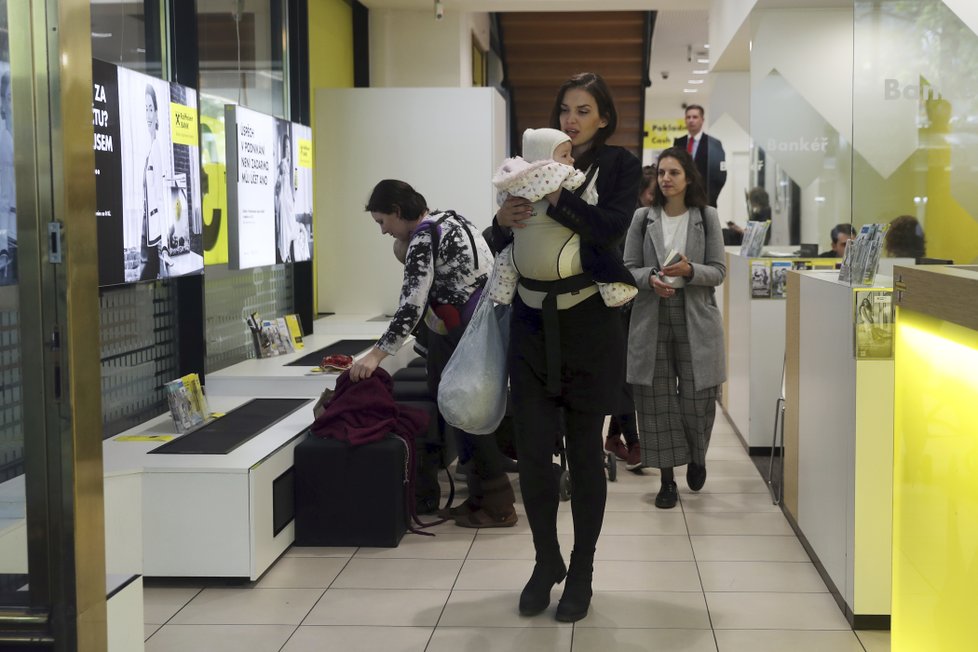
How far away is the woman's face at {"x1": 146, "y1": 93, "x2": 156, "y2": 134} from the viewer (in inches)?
165

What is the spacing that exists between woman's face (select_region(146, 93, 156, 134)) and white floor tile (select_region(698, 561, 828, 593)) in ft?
8.69

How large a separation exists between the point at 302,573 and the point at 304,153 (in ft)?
10.9

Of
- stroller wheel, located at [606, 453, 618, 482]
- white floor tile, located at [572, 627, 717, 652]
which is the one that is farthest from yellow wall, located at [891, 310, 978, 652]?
stroller wheel, located at [606, 453, 618, 482]

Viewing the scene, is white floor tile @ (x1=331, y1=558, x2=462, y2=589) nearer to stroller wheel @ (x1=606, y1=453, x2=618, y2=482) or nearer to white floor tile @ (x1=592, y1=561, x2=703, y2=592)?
white floor tile @ (x1=592, y1=561, x2=703, y2=592)

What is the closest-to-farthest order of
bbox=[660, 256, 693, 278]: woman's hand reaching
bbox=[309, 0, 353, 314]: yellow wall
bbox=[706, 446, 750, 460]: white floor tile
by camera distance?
bbox=[660, 256, 693, 278]: woman's hand reaching, bbox=[706, 446, 750, 460]: white floor tile, bbox=[309, 0, 353, 314]: yellow wall

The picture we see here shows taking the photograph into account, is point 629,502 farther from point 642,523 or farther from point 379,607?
point 379,607

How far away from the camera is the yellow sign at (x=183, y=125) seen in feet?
14.6

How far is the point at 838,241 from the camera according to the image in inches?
232

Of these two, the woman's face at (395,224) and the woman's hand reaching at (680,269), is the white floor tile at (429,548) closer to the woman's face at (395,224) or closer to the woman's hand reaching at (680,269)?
the woman's face at (395,224)

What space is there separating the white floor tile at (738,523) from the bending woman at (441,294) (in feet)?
2.58

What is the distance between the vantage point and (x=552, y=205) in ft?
10.7

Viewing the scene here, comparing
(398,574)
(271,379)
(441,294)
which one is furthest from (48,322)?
(271,379)

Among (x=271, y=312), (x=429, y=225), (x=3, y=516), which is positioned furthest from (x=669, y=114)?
(x=3, y=516)

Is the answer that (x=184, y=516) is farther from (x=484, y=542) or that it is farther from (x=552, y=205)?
(x=552, y=205)
